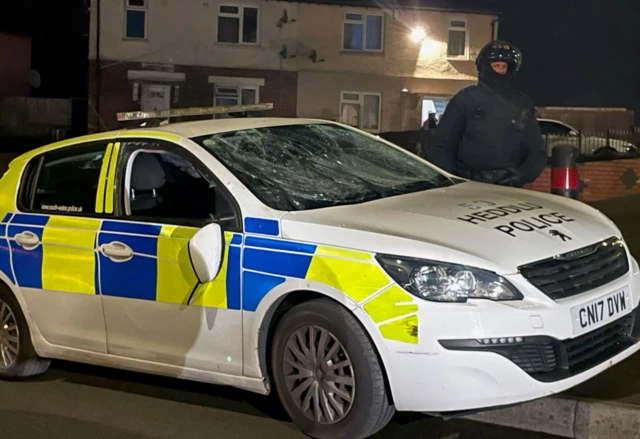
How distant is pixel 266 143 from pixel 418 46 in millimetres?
25718

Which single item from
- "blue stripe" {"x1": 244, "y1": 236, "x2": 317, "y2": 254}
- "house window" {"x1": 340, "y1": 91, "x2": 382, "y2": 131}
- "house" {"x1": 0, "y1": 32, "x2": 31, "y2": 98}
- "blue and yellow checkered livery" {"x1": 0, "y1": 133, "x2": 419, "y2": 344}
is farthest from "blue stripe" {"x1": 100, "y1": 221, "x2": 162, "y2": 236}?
"house" {"x1": 0, "y1": 32, "x2": 31, "y2": 98}

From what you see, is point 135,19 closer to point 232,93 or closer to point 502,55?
point 232,93

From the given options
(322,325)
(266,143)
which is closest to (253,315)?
(322,325)

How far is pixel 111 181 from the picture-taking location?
506 cm

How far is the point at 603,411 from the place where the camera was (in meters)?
4.16

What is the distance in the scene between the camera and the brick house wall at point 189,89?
2936 centimetres

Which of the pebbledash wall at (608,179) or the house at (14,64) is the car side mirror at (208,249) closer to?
the pebbledash wall at (608,179)

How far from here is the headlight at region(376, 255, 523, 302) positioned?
383cm

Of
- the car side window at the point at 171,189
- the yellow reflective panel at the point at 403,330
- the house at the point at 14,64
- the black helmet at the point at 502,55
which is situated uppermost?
the house at the point at 14,64

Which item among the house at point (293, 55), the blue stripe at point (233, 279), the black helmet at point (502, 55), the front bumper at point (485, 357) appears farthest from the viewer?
the house at point (293, 55)

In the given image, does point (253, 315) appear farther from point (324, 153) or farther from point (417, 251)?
point (324, 153)

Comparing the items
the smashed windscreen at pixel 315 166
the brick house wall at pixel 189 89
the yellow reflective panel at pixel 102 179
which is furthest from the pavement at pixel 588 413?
the brick house wall at pixel 189 89

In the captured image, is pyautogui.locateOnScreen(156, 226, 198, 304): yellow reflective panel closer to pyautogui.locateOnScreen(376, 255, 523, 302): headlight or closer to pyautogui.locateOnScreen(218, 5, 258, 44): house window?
pyautogui.locateOnScreen(376, 255, 523, 302): headlight

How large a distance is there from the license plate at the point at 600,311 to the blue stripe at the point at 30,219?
9.68ft
